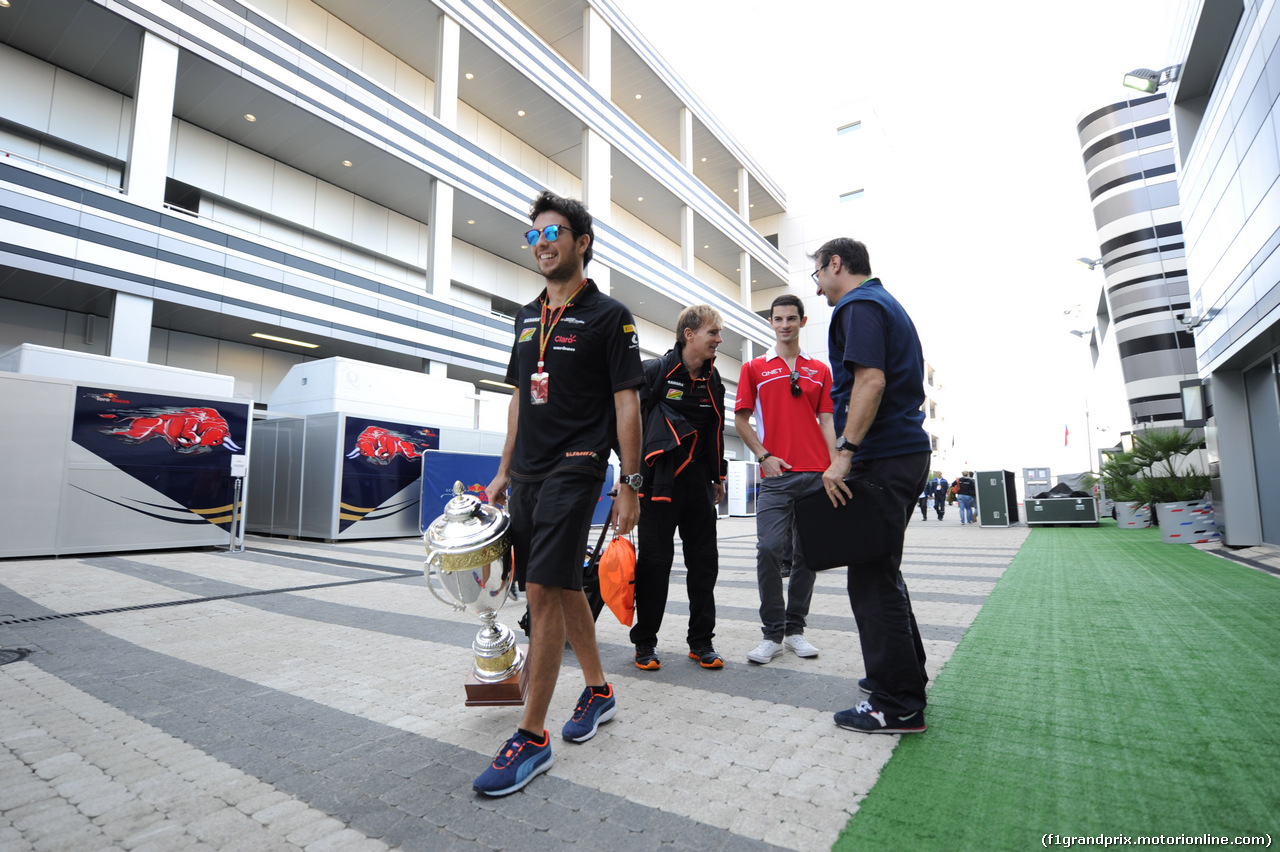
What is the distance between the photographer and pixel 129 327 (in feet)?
41.8

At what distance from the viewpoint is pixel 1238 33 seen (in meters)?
8.42

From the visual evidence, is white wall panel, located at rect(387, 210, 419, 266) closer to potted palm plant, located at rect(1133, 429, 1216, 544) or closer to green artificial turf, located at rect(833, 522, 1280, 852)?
green artificial turf, located at rect(833, 522, 1280, 852)

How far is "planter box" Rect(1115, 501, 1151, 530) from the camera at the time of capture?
1500cm

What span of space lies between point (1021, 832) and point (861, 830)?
41 cm

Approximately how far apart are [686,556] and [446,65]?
1954 cm

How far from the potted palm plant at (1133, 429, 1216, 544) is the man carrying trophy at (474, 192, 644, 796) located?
477 inches

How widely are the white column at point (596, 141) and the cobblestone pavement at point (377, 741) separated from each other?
20461 millimetres

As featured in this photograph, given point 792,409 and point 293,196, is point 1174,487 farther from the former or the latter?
point 293,196

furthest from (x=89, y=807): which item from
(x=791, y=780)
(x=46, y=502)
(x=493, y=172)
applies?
(x=493, y=172)

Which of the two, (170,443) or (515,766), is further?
(170,443)

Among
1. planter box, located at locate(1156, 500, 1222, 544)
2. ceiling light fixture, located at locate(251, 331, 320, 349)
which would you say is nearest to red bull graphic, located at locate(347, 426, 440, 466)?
ceiling light fixture, located at locate(251, 331, 320, 349)

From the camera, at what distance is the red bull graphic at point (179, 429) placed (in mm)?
9844

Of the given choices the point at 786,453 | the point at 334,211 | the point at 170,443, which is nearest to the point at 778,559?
the point at 786,453

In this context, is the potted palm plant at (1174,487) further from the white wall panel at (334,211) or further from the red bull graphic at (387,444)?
the white wall panel at (334,211)
